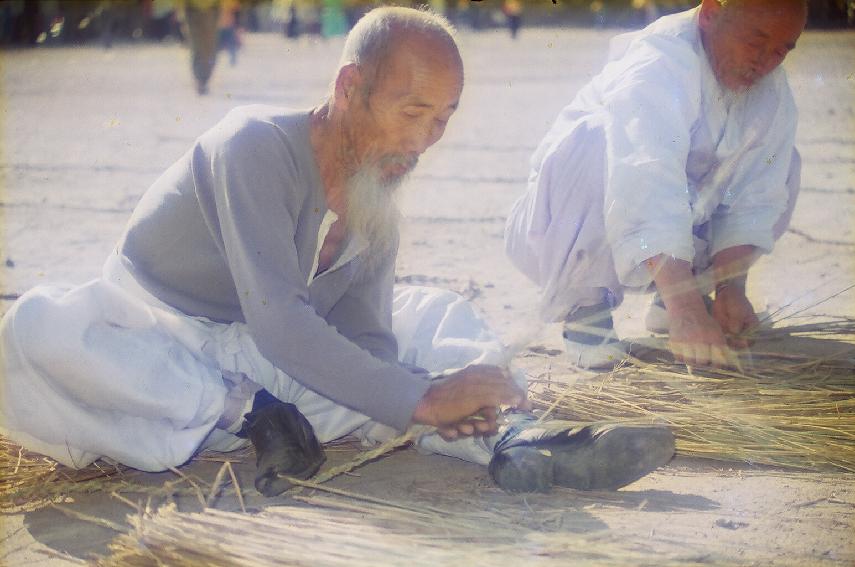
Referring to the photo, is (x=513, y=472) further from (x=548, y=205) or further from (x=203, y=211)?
(x=548, y=205)

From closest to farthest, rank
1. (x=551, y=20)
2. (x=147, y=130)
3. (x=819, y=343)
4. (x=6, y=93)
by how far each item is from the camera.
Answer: (x=819, y=343) → (x=147, y=130) → (x=6, y=93) → (x=551, y=20)

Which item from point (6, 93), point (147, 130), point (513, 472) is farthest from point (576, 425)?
point (6, 93)

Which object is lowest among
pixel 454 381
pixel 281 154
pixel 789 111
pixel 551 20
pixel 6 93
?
pixel 551 20

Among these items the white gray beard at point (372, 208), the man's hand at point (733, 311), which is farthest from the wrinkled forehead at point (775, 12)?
the white gray beard at point (372, 208)

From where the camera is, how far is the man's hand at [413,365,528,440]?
2.16 m

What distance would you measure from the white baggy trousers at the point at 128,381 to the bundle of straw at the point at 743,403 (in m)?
0.49

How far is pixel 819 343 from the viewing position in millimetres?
3268

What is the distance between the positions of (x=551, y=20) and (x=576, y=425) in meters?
22.4

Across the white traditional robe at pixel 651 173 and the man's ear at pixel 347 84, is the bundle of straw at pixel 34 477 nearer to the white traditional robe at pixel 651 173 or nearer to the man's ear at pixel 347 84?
the man's ear at pixel 347 84

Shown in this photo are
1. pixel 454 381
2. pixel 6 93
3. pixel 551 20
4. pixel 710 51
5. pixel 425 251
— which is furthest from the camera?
pixel 551 20

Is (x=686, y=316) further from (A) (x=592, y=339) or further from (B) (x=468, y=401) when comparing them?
(B) (x=468, y=401)

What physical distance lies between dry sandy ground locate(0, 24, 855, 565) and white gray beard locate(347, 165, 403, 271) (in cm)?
25

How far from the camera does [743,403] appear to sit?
2.74 meters

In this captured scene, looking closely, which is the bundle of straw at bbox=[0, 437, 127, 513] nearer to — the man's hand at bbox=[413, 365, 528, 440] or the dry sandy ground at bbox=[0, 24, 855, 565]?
the dry sandy ground at bbox=[0, 24, 855, 565]
